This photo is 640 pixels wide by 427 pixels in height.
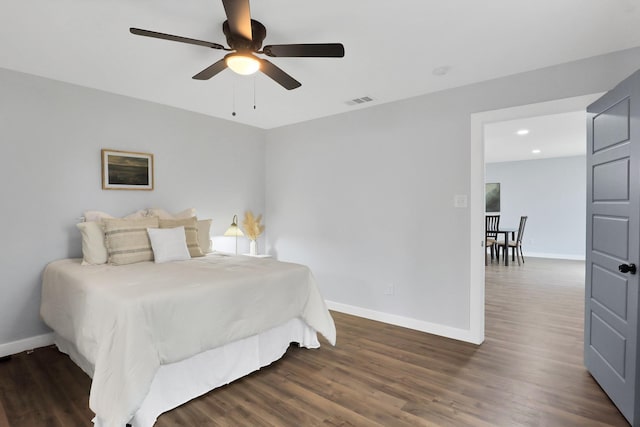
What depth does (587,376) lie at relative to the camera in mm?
2500

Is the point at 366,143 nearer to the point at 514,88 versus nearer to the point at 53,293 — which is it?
the point at 514,88

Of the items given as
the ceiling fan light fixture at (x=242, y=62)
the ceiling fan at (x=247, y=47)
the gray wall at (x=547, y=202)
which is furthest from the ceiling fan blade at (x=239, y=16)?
the gray wall at (x=547, y=202)

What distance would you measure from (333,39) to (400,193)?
1.81 m

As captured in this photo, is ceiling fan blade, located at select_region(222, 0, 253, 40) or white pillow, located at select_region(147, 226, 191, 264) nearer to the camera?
ceiling fan blade, located at select_region(222, 0, 253, 40)

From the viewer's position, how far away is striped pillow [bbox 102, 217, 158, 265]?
299 centimetres

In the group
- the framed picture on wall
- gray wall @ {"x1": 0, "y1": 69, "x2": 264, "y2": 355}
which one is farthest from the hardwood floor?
the framed picture on wall

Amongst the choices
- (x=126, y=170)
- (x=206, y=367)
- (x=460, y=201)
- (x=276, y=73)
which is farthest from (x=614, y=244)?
(x=126, y=170)

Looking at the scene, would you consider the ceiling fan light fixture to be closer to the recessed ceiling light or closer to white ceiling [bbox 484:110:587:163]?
the recessed ceiling light

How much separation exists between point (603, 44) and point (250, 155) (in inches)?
154

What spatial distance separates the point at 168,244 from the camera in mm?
3182

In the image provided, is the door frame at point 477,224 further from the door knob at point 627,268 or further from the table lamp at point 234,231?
the table lamp at point 234,231

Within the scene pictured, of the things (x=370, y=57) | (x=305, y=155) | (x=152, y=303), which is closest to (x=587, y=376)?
(x=370, y=57)

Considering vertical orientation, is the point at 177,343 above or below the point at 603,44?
below

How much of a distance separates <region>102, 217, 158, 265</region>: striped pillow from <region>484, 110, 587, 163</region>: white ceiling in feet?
13.8
